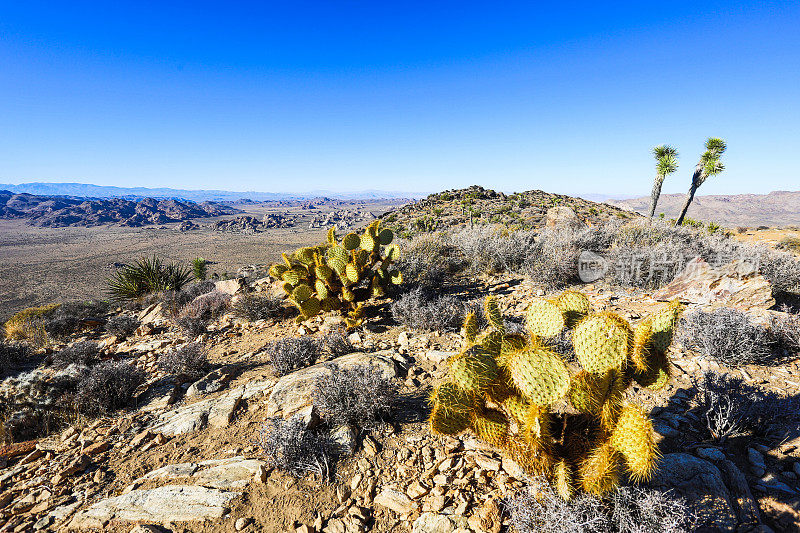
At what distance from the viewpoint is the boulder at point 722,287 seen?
4957 mm

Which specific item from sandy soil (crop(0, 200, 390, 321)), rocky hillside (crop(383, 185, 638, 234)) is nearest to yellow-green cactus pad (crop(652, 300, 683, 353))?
Answer: rocky hillside (crop(383, 185, 638, 234))

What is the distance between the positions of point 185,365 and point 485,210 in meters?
26.4

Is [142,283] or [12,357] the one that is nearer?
[12,357]

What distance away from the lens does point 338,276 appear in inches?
231

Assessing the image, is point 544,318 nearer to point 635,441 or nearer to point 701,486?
point 635,441

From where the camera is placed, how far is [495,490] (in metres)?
2.37

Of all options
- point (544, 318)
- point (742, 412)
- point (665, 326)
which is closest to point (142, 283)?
point (544, 318)

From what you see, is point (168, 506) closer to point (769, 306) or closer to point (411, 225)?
point (769, 306)

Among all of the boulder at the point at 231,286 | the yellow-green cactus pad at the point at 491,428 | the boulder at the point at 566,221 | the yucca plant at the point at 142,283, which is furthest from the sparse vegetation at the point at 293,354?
the boulder at the point at 566,221

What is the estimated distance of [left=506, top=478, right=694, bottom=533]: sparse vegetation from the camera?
1.84m

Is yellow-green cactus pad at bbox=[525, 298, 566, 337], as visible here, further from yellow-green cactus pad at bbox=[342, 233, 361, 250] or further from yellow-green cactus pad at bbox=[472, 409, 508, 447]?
yellow-green cactus pad at bbox=[342, 233, 361, 250]

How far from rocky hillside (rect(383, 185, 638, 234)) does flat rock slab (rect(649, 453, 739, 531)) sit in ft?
61.4

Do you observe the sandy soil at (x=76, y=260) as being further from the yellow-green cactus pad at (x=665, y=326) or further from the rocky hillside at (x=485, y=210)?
the yellow-green cactus pad at (x=665, y=326)

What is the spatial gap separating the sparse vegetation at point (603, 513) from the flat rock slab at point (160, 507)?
2.11 m
